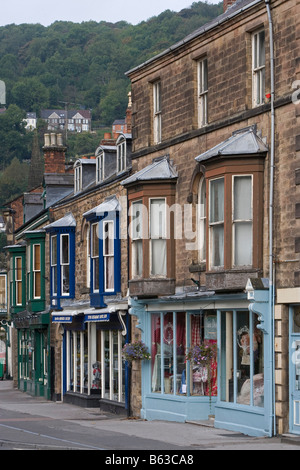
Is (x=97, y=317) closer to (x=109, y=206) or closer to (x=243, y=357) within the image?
(x=109, y=206)

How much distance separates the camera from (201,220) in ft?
77.8

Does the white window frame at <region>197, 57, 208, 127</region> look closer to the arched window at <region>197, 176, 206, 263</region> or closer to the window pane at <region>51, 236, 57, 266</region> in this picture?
the arched window at <region>197, 176, 206, 263</region>

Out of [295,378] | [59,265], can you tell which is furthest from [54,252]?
[295,378]

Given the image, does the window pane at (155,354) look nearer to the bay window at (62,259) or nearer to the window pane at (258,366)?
the window pane at (258,366)

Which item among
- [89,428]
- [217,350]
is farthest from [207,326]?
[89,428]

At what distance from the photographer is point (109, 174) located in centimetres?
3288

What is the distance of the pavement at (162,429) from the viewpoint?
18984 mm

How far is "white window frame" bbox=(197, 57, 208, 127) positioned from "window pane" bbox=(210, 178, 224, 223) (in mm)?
2870

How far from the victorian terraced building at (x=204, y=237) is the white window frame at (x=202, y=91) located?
4cm

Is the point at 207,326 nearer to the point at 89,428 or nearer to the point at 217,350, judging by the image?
the point at 217,350

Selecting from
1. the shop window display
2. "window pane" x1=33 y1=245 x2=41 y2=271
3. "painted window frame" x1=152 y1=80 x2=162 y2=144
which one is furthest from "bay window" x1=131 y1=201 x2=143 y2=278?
"window pane" x1=33 y1=245 x2=41 y2=271

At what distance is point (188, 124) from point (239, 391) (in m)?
6.97

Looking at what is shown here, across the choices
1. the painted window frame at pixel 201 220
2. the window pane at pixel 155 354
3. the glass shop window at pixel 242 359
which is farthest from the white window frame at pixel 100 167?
the glass shop window at pixel 242 359

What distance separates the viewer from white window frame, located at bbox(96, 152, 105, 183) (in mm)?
33312
